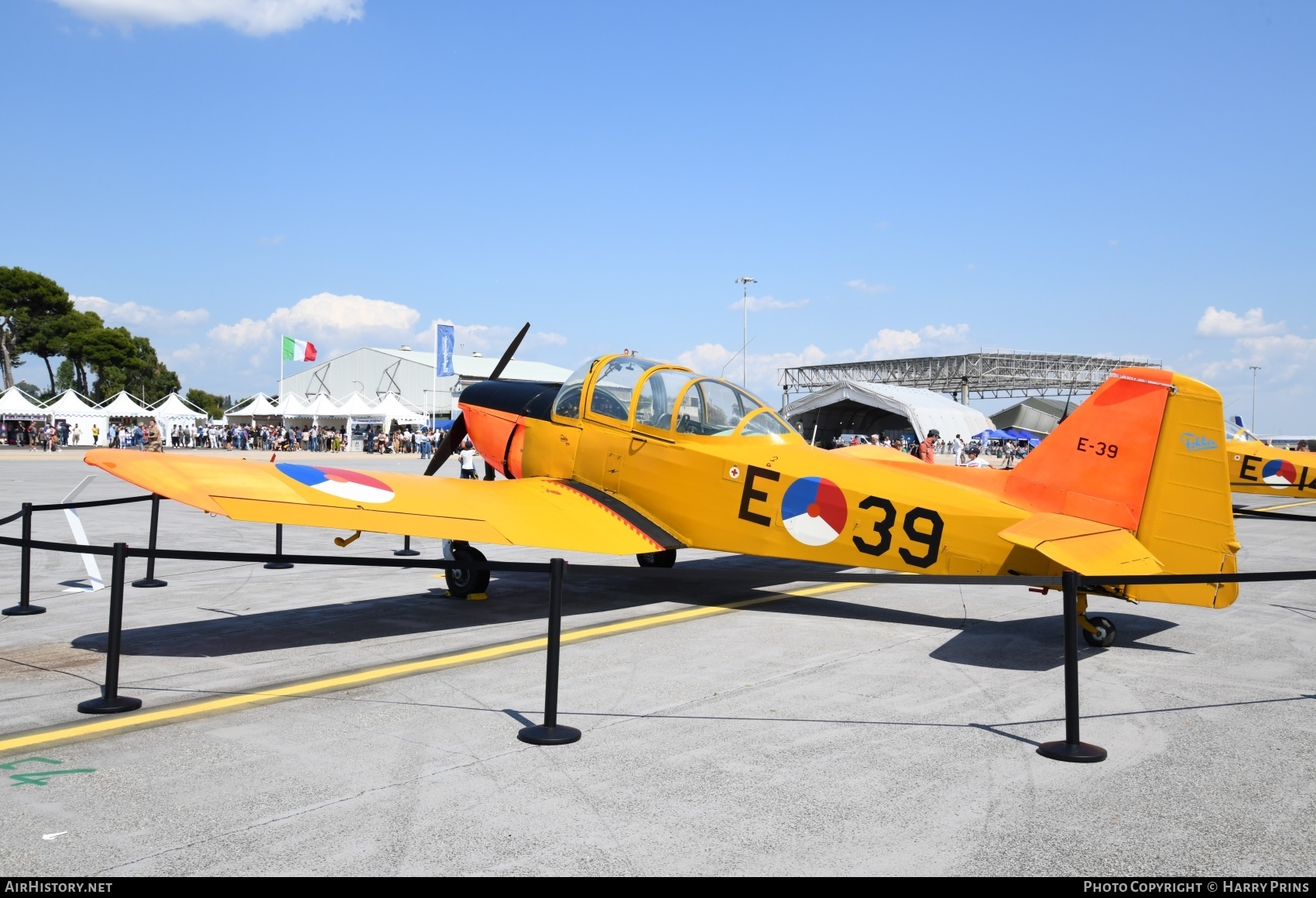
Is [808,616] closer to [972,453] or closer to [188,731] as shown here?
[188,731]

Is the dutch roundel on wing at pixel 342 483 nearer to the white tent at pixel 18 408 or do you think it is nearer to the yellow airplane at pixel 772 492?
the yellow airplane at pixel 772 492

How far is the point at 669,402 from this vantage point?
28.6ft

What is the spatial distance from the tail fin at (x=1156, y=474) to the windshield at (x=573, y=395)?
4.45 m

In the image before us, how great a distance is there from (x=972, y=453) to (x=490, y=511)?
36382 millimetres

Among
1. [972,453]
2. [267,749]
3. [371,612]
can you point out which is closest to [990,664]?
[267,749]

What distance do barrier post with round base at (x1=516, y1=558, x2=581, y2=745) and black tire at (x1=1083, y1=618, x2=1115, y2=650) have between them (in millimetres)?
4392

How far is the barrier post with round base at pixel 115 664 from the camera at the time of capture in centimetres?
493

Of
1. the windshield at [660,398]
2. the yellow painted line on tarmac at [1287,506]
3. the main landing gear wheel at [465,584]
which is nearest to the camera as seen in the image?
the windshield at [660,398]

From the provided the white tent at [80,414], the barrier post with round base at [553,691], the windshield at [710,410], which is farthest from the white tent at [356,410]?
the barrier post with round base at [553,691]

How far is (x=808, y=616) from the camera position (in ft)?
27.1

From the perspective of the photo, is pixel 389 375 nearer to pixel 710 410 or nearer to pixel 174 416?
pixel 174 416

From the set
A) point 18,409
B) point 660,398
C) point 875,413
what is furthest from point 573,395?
point 875,413

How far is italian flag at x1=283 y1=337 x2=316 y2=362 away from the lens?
6912cm

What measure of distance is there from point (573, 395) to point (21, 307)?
8116cm
